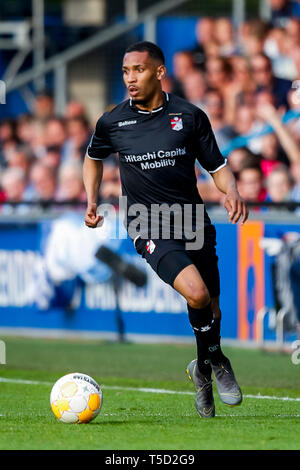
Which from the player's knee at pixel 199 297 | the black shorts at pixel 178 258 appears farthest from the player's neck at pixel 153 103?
the player's knee at pixel 199 297

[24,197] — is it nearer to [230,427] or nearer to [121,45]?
[121,45]

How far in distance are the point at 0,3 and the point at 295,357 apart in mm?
11924

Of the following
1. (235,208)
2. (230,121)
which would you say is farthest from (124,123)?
(230,121)

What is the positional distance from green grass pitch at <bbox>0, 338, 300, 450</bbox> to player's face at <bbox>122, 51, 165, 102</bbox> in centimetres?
219

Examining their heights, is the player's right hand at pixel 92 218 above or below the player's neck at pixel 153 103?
below

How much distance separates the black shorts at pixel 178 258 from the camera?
6.92 metres

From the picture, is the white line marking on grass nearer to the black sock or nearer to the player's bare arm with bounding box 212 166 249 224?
the black sock

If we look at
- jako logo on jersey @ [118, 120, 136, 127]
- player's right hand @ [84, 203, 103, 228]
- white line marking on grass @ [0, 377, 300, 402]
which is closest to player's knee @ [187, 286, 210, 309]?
player's right hand @ [84, 203, 103, 228]

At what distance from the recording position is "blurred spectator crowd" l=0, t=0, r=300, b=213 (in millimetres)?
12984

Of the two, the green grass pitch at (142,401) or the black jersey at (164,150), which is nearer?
the green grass pitch at (142,401)

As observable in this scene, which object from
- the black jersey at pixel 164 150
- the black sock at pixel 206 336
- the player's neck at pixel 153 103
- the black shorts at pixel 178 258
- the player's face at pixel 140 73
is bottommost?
the black sock at pixel 206 336

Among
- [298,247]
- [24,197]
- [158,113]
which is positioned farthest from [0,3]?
[158,113]

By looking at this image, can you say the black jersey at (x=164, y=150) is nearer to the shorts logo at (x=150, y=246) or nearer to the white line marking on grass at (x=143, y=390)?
the shorts logo at (x=150, y=246)

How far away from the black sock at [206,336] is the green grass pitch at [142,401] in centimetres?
39
